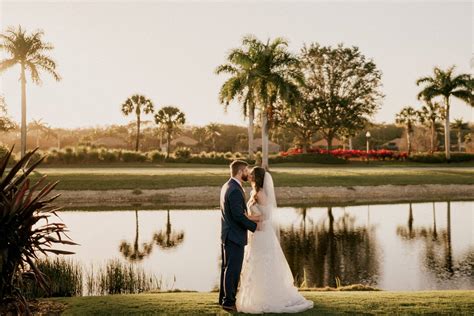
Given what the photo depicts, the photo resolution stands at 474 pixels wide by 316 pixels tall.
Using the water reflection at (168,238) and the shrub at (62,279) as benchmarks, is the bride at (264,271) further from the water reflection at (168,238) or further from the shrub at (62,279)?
the water reflection at (168,238)

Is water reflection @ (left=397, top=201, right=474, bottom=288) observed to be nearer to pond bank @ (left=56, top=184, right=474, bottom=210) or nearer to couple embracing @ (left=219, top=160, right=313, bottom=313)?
couple embracing @ (left=219, top=160, right=313, bottom=313)

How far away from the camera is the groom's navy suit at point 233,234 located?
8727 mm

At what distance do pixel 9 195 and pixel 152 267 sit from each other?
27.1ft

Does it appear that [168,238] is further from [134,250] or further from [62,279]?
[62,279]

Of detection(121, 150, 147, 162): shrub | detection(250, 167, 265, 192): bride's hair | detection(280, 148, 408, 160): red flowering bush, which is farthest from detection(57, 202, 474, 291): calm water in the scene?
detection(280, 148, 408, 160): red flowering bush

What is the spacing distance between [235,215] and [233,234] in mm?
337

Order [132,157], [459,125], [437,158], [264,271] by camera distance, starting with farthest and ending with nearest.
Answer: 1. [459,125]
2. [437,158]
3. [132,157]
4. [264,271]

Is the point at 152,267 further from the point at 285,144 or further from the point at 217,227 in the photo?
the point at 285,144

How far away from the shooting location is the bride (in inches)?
344

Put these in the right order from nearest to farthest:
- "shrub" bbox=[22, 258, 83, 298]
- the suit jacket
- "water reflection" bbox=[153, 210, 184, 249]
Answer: the suit jacket, "shrub" bbox=[22, 258, 83, 298], "water reflection" bbox=[153, 210, 184, 249]

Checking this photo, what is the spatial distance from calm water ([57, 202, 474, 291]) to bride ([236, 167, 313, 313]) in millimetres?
4605

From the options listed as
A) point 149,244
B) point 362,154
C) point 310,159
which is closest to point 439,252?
point 149,244

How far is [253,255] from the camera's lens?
9047mm

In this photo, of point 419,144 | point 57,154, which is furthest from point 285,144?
point 57,154
